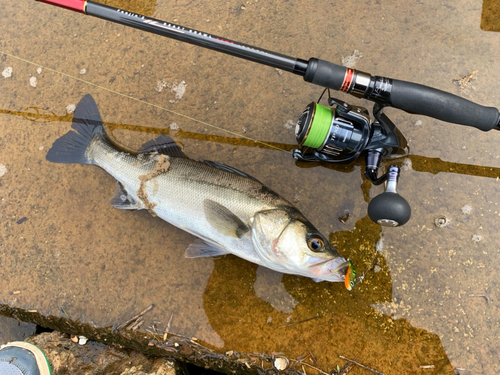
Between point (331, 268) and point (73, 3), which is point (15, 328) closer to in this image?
point (73, 3)

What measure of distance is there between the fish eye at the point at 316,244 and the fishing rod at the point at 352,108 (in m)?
0.37

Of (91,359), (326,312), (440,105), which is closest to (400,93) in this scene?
(440,105)

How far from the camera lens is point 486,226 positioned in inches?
95.3

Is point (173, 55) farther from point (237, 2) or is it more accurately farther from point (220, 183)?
point (220, 183)

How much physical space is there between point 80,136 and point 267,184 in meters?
1.63

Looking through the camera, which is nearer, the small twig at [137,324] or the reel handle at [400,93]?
the reel handle at [400,93]

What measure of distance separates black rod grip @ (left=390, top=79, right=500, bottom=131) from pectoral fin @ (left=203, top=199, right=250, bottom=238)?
129 centimetres

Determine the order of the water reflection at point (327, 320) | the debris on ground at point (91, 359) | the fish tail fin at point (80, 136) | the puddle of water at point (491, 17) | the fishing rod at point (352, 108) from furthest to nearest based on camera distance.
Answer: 1. the puddle of water at point (491, 17)
2. the fish tail fin at point (80, 136)
3. the debris on ground at point (91, 359)
4. the water reflection at point (327, 320)
5. the fishing rod at point (352, 108)

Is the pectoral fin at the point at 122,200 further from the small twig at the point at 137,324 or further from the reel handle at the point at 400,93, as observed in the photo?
the reel handle at the point at 400,93

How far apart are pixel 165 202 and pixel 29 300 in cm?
144

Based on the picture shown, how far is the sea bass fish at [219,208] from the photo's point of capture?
2105mm

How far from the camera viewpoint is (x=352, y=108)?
213 centimetres

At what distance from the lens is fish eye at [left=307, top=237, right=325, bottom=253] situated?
2072mm

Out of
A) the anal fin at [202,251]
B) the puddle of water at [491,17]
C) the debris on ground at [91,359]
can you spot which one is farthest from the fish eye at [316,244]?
the puddle of water at [491,17]
